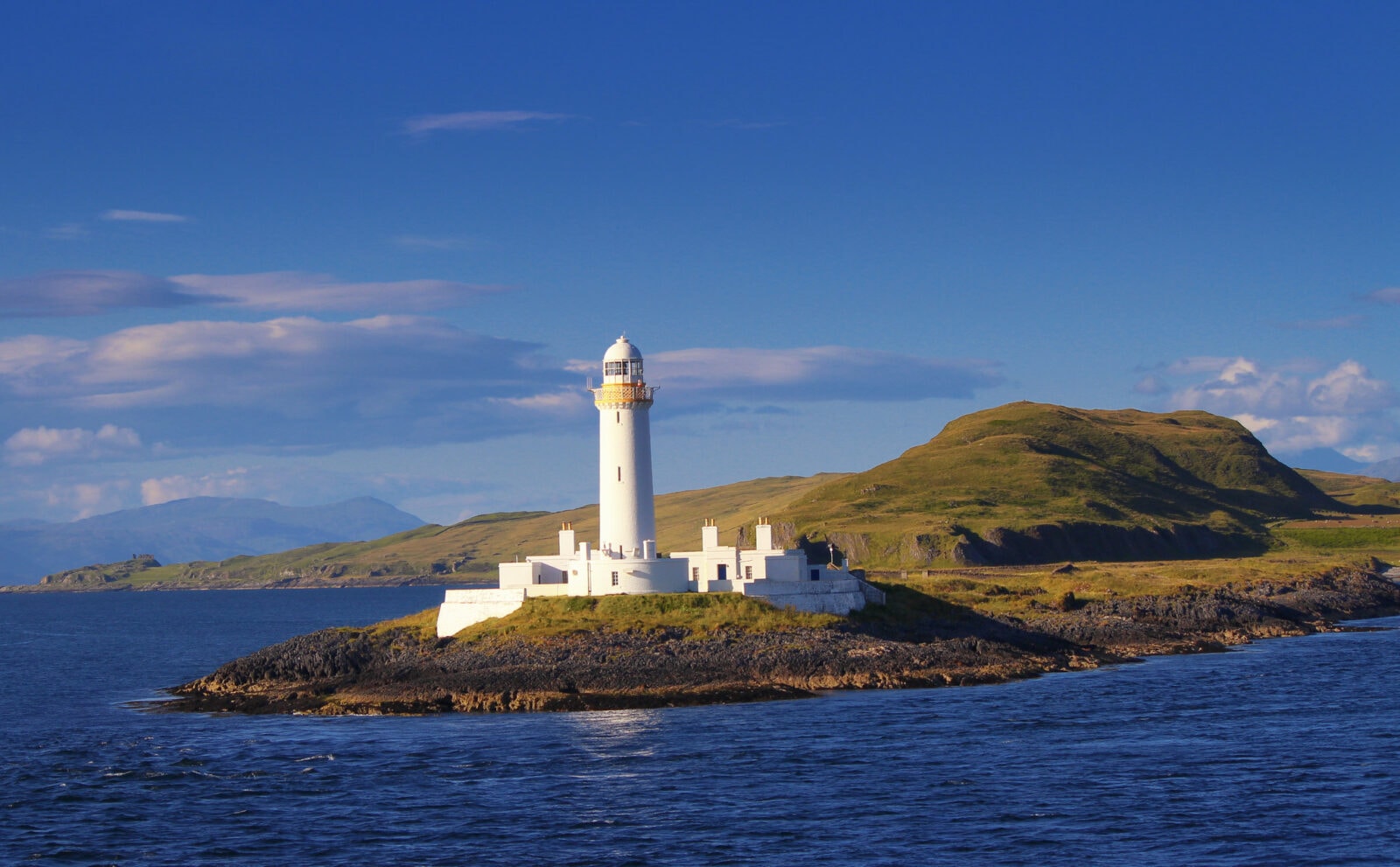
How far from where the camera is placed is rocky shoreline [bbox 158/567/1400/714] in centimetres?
6569

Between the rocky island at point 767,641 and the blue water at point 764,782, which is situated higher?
the rocky island at point 767,641

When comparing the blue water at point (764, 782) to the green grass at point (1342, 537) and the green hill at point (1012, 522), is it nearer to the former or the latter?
the green hill at point (1012, 522)

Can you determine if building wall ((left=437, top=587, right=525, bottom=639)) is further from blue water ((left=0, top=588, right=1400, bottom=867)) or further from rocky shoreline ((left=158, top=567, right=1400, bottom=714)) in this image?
blue water ((left=0, top=588, right=1400, bottom=867))

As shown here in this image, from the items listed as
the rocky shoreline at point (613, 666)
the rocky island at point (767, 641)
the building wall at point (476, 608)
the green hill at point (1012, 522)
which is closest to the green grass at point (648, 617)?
the rocky island at point (767, 641)

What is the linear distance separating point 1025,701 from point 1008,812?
21793mm

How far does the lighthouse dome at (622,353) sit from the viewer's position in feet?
260

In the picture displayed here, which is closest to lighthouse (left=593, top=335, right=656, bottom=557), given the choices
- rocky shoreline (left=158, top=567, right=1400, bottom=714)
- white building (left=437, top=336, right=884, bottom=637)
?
white building (left=437, top=336, right=884, bottom=637)

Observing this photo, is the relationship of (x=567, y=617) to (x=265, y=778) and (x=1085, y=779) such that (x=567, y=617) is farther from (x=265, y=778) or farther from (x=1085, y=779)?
(x=1085, y=779)

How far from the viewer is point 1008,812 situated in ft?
144

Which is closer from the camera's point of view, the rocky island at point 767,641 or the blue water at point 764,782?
the blue water at point 764,782

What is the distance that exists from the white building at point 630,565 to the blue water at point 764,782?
11074 mm

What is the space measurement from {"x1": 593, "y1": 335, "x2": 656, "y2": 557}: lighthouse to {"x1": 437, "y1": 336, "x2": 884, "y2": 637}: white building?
47mm

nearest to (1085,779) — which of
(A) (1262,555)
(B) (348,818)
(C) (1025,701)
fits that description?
(C) (1025,701)

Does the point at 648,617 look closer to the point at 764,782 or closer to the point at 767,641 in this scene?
the point at 767,641
